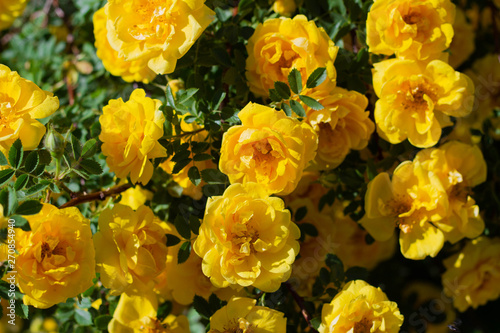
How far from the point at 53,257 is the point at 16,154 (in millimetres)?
253

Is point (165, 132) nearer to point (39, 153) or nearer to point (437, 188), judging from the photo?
point (39, 153)

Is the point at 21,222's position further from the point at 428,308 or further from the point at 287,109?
the point at 428,308

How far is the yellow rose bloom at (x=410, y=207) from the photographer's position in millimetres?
1393

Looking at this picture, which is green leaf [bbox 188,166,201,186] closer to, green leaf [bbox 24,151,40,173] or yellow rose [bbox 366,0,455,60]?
green leaf [bbox 24,151,40,173]

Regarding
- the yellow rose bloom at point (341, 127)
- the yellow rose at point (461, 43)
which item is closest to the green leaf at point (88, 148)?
the yellow rose bloom at point (341, 127)

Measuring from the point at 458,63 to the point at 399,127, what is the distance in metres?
0.74

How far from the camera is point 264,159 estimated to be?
123 cm

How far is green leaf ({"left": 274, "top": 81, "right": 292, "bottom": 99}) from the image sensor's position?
1.29m

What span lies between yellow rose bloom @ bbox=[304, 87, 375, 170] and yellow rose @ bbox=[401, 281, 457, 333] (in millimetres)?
626

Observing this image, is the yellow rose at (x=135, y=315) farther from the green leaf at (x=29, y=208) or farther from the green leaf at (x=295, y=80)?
the green leaf at (x=295, y=80)

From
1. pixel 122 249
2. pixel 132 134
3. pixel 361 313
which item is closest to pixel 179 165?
pixel 132 134

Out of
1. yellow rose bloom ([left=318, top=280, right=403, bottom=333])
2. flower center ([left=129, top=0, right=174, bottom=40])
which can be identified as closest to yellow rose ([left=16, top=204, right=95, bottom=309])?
flower center ([left=129, top=0, right=174, bottom=40])

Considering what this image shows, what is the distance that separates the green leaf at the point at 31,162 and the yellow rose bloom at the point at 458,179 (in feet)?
3.29

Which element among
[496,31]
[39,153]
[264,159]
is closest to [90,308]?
[39,153]
